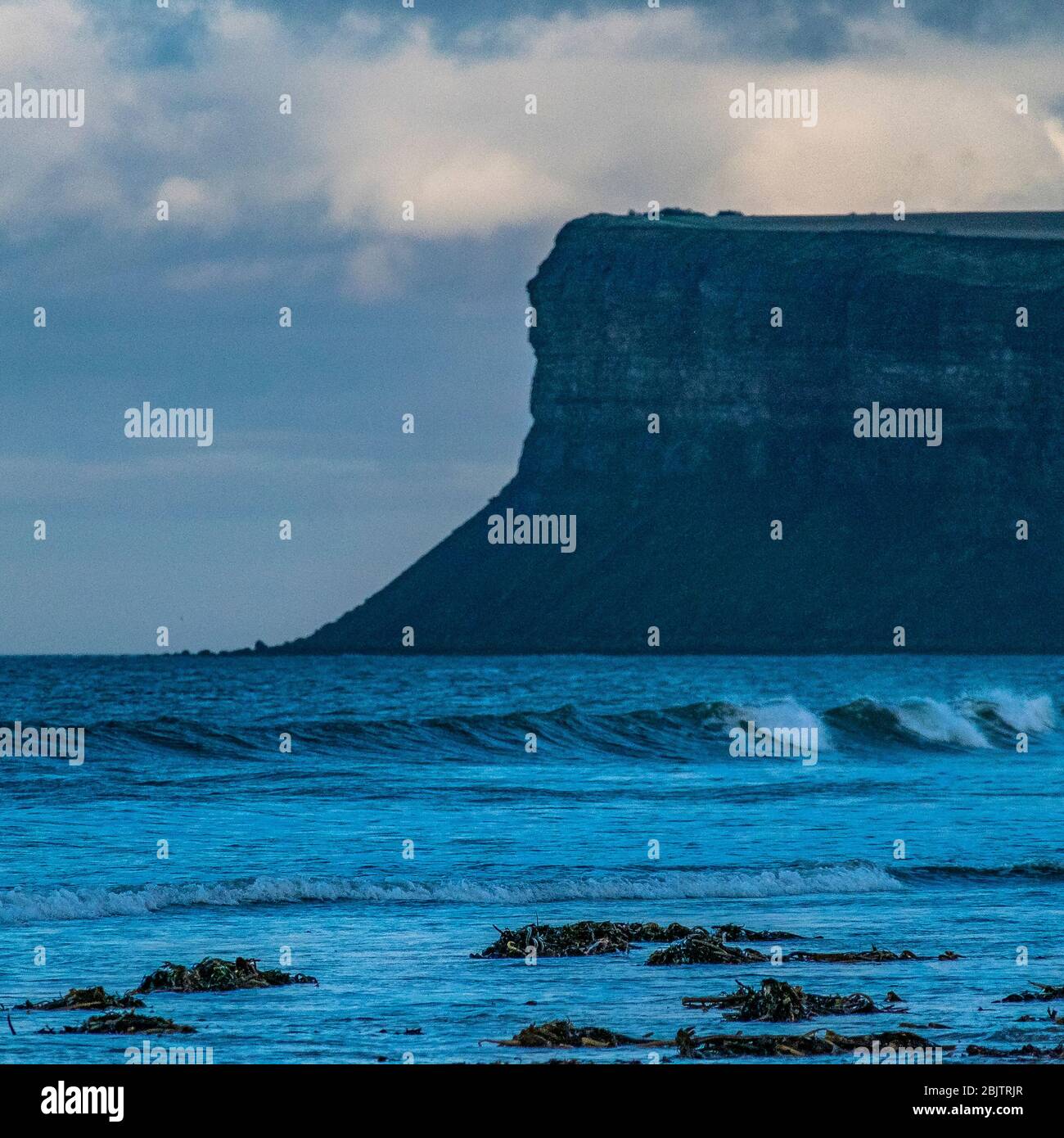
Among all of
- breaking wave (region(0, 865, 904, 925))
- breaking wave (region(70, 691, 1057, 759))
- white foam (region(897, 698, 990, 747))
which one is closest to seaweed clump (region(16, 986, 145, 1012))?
breaking wave (region(0, 865, 904, 925))

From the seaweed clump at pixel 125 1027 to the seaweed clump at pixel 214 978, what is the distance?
1.26 meters

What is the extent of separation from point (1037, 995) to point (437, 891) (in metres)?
7.91

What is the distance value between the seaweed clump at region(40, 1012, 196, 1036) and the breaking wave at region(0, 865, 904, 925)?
5.55 meters

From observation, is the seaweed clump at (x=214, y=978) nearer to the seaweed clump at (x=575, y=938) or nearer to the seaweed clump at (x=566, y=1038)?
the seaweed clump at (x=575, y=938)

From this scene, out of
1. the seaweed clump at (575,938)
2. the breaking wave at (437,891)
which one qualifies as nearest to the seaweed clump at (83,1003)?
the seaweed clump at (575,938)

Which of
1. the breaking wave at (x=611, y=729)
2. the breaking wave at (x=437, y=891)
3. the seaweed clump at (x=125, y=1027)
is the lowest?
the seaweed clump at (x=125, y=1027)

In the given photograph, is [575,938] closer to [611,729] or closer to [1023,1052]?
[1023,1052]

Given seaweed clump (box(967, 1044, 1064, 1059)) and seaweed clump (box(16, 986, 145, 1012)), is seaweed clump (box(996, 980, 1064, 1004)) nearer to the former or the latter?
seaweed clump (box(967, 1044, 1064, 1059))

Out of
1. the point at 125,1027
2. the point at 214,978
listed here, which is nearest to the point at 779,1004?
the point at 214,978

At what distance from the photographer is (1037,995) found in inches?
577

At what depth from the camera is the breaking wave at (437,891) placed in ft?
64.0

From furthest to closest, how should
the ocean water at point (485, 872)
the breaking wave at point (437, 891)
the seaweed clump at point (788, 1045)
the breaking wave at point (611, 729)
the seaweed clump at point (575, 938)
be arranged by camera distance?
the breaking wave at point (611, 729), the breaking wave at point (437, 891), the seaweed clump at point (575, 938), the ocean water at point (485, 872), the seaweed clump at point (788, 1045)
